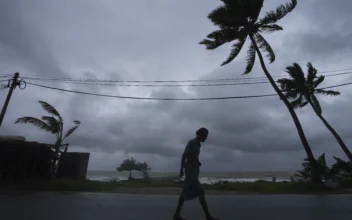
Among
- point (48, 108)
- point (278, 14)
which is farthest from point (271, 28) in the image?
point (48, 108)

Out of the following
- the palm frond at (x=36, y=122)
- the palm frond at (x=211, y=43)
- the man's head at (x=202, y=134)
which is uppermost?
the palm frond at (x=211, y=43)

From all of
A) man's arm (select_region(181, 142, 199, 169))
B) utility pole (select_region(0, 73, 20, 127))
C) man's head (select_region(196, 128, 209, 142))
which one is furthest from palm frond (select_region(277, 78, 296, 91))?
man's arm (select_region(181, 142, 199, 169))

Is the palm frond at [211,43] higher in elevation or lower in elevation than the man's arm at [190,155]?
higher

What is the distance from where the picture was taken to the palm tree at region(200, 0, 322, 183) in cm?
1830

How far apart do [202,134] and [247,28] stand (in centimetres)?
1418

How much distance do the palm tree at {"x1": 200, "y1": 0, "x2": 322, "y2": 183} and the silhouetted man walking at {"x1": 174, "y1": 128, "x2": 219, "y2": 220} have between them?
13043 millimetres

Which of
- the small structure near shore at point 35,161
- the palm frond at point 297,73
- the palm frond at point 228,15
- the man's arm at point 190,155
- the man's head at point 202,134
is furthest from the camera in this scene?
the palm frond at point 297,73

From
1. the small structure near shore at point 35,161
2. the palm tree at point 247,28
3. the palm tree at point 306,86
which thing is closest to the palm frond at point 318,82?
the palm tree at point 306,86

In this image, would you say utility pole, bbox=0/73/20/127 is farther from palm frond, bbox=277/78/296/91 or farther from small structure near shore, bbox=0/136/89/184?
palm frond, bbox=277/78/296/91

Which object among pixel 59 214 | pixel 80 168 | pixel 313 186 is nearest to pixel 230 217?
pixel 59 214

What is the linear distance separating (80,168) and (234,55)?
1018cm

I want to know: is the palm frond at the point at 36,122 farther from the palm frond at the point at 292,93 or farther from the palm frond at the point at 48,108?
the palm frond at the point at 292,93

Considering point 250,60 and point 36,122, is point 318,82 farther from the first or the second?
point 36,122

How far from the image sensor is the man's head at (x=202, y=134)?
6250 mm
